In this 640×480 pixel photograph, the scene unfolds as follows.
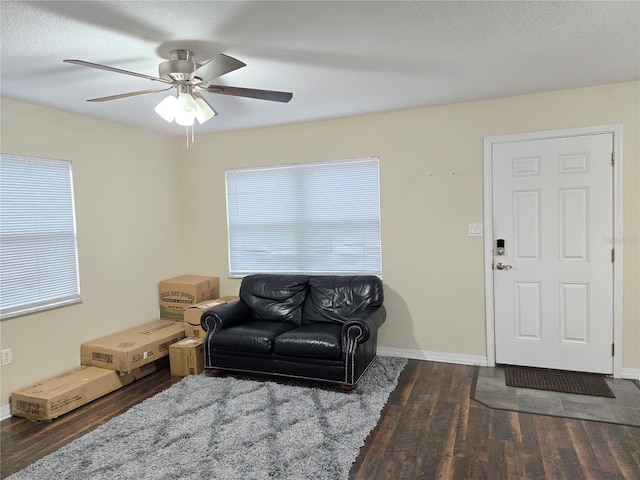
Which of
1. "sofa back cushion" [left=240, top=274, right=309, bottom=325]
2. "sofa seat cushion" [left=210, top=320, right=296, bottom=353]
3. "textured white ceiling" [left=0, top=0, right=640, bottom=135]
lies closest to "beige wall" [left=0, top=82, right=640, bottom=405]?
"textured white ceiling" [left=0, top=0, right=640, bottom=135]

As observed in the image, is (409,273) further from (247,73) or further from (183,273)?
(183,273)

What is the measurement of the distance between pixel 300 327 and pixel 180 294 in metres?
1.55

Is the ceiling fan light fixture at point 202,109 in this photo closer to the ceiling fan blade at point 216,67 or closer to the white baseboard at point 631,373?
the ceiling fan blade at point 216,67

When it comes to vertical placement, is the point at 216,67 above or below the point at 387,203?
above

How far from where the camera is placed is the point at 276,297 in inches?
161

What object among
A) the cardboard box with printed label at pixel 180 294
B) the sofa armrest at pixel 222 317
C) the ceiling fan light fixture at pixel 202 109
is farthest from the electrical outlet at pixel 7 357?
the ceiling fan light fixture at pixel 202 109

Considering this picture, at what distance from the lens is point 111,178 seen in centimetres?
405

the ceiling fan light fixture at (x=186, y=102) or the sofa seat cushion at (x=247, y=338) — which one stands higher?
the ceiling fan light fixture at (x=186, y=102)

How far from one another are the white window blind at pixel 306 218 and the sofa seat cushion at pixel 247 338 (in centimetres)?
102

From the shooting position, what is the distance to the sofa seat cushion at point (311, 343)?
3258 millimetres

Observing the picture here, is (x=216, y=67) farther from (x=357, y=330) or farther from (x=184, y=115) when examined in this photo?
(x=357, y=330)

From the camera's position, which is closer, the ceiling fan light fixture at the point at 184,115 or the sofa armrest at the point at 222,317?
the ceiling fan light fixture at the point at 184,115

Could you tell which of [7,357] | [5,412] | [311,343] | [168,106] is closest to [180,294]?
[7,357]

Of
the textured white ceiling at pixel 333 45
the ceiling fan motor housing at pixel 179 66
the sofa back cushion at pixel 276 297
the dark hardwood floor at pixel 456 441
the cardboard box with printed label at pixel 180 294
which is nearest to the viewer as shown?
the textured white ceiling at pixel 333 45
